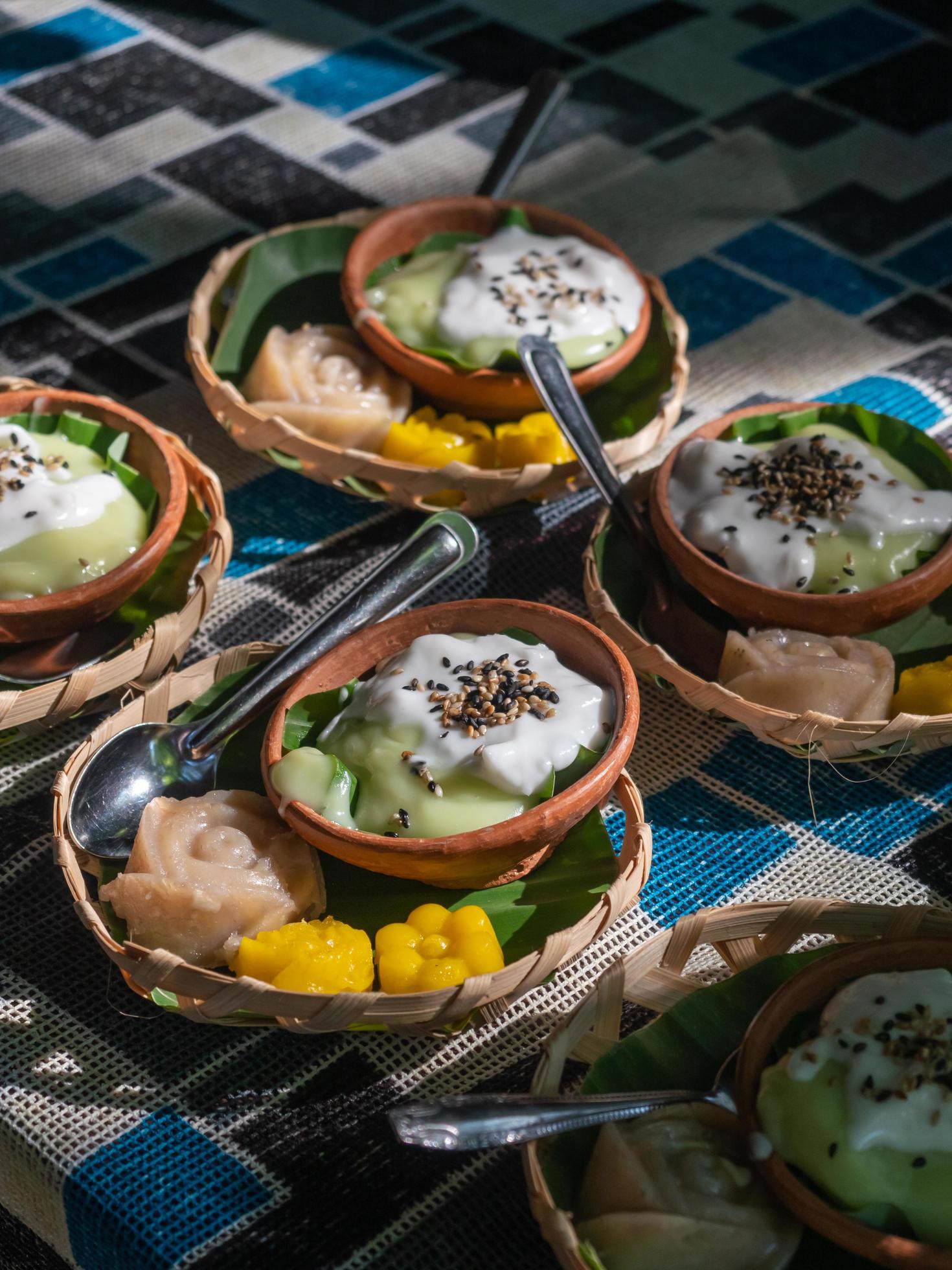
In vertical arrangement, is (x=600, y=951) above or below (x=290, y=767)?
below

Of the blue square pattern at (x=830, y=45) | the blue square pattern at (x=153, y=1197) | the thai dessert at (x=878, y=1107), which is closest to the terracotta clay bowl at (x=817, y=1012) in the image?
the thai dessert at (x=878, y=1107)

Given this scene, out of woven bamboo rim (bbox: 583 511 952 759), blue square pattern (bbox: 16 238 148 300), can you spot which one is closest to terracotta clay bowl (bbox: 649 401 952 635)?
woven bamboo rim (bbox: 583 511 952 759)

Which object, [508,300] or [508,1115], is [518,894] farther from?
[508,300]

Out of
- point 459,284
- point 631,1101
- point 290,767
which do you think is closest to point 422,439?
point 459,284

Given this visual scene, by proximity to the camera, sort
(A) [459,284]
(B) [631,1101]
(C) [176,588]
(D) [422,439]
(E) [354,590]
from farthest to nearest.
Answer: (A) [459,284], (D) [422,439], (C) [176,588], (E) [354,590], (B) [631,1101]

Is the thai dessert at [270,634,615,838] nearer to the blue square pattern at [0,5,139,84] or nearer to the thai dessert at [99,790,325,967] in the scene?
the thai dessert at [99,790,325,967]

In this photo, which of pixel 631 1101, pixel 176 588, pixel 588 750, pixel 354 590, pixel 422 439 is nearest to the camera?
pixel 631 1101

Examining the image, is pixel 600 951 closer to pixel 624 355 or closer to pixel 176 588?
pixel 176 588
